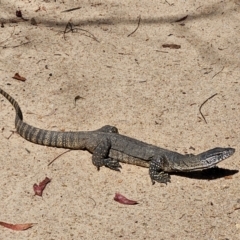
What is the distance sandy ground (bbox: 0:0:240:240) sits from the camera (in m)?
6.85

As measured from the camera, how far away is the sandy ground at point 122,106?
6.85 metres

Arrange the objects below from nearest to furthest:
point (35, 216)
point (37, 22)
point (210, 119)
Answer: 1. point (35, 216)
2. point (210, 119)
3. point (37, 22)

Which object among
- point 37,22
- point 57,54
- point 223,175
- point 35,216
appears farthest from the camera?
point 37,22

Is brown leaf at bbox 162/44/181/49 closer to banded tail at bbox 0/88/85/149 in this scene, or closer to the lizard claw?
banded tail at bbox 0/88/85/149

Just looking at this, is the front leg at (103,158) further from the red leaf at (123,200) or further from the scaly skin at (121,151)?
the red leaf at (123,200)

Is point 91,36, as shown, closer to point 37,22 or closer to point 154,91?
point 37,22

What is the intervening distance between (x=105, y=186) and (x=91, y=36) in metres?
3.27

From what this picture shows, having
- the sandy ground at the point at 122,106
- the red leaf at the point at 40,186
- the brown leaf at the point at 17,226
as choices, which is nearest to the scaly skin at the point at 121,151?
the sandy ground at the point at 122,106

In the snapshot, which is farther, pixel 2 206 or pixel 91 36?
pixel 91 36

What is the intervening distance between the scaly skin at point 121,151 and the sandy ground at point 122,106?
0.11 meters

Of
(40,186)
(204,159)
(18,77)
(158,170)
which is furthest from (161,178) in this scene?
(18,77)

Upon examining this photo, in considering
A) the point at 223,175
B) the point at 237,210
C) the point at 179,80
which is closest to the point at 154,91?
the point at 179,80

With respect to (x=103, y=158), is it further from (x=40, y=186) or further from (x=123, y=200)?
(x=40, y=186)

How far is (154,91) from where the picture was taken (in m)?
8.77
